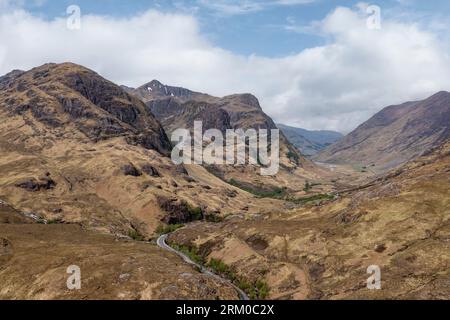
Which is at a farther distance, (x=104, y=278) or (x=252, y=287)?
(x=252, y=287)

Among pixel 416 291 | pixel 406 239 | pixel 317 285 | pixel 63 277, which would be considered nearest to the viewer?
pixel 416 291

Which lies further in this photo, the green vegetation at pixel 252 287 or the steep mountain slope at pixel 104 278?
the green vegetation at pixel 252 287

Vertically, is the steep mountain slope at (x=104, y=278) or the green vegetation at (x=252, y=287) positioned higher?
the steep mountain slope at (x=104, y=278)

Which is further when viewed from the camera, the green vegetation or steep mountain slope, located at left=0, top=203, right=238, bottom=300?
the green vegetation

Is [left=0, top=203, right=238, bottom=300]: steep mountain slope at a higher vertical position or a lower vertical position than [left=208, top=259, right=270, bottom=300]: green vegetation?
higher

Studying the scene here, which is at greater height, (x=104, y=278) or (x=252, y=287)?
(x=104, y=278)
